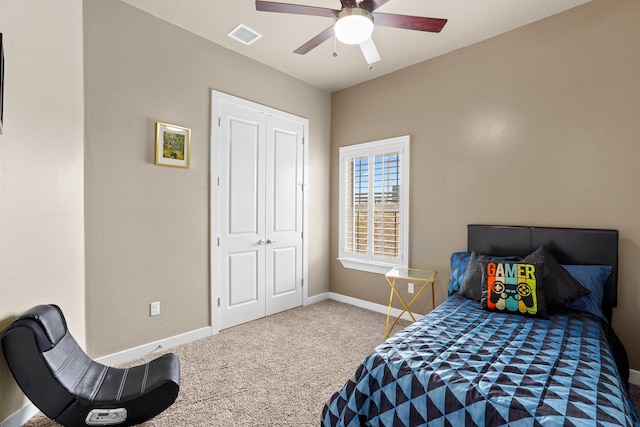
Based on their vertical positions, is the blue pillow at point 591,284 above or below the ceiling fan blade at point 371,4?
below

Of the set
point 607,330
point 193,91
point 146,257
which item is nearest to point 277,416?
point 146,257

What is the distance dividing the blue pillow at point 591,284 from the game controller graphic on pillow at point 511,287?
362mm

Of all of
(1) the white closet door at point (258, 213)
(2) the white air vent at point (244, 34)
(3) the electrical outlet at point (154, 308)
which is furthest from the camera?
(1) the white closet door at point (258, 213)

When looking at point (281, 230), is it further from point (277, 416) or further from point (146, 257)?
point (277, 416)

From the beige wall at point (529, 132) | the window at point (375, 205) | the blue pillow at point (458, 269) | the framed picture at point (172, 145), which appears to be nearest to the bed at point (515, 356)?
the blue pillow at point (458, 269)

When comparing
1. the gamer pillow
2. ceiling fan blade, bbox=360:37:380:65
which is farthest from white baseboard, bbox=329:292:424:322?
ceiling fan blade, bbox=360:37:380:65

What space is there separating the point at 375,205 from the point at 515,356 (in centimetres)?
255

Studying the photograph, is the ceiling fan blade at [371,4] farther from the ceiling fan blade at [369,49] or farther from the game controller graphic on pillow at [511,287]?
the game controller graphic on pillow at [511,287]

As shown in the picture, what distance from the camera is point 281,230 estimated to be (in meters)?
3.90

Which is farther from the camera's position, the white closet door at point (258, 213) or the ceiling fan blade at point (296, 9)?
the white closet door at point (258, 213)

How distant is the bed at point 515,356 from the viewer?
47.7 inches

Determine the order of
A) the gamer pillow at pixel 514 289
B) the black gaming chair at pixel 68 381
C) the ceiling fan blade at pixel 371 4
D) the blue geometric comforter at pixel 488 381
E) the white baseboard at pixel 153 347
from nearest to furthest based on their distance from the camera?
the blue geometric comforter at pixel 488 381 < the black gaming chair at pixel 68 381 < the ceiling fan blade at pixel 371 4 < the gamer pillow at pixel 514 289 < the white baseboard at pixel 153 347

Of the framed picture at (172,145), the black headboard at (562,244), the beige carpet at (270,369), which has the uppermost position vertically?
the framed picture at (172,145)

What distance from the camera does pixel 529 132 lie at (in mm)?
2807
